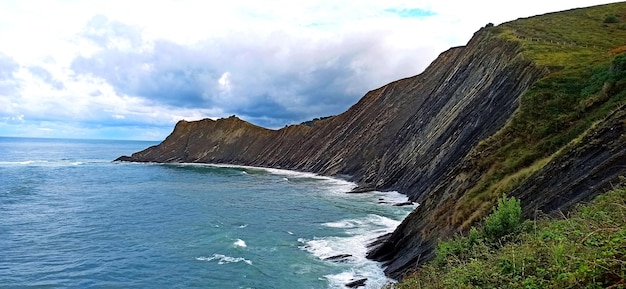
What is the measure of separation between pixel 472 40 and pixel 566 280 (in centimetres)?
6190

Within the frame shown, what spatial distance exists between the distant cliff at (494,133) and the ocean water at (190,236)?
4448 millimetres

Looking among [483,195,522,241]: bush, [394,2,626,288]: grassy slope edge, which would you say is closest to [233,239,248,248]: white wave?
[394,2,626,288]: grassy slope edge

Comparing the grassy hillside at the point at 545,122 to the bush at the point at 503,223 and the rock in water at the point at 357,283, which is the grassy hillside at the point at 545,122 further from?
the bush at the point at 503,223

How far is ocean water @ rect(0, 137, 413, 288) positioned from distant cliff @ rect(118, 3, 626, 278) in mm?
4448

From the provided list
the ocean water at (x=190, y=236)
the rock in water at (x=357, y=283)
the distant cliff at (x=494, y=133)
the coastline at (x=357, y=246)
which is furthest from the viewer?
the ocean water at (x=190, y=236)

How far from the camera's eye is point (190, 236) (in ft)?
116

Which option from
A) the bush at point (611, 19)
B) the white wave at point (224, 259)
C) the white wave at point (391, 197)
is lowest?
the white wave at point (224, 259)

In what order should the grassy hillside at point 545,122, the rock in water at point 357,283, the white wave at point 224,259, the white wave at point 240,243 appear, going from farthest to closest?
the white wave at point 240,243, the white wave at point 224,259, the rock in water at point 357,283, the grassy hillside at point 545,122

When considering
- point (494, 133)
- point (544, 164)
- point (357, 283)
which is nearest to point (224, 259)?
point (357, 283)

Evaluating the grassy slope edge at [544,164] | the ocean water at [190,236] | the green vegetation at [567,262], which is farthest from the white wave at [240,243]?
the green vegetation at [567,262]

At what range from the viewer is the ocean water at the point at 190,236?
2520 centimetres

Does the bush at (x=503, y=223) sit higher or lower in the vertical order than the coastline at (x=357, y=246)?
higher

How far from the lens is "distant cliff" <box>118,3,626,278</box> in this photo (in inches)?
725

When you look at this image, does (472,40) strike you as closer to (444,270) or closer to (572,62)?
(572,62)
